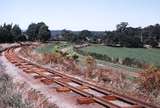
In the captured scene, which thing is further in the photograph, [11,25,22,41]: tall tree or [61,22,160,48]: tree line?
[61,22,160,48]: tree line

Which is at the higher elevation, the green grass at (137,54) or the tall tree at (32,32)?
the tall tree at (32,32)

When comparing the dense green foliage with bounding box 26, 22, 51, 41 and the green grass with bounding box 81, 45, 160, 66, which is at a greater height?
the dense green foliage with bounding box 26, 22, 51, 41

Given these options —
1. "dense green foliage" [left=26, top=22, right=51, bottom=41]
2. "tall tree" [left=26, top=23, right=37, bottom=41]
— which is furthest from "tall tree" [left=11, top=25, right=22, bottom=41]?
"tall tree" [left=26, top=23, right=37, bottom=41]

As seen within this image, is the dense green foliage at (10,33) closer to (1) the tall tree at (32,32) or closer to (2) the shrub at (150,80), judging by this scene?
(1) the tall tree at (32,32)

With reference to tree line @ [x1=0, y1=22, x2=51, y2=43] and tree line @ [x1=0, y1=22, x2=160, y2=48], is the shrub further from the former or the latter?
tree line @ [x1=0, y1=22, x2=51, y2=43]

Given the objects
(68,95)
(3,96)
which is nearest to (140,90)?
(68,95)

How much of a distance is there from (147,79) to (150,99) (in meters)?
2.77

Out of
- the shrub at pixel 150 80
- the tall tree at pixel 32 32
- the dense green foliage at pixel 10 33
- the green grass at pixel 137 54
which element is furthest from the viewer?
the tall tree at pixel 32 32

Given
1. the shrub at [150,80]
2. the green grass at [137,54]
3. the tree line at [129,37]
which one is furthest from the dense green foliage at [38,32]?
the shrub at [150,80]

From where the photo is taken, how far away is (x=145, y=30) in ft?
577

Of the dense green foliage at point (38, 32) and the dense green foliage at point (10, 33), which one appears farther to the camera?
the dense green foliage at point (38, 32)

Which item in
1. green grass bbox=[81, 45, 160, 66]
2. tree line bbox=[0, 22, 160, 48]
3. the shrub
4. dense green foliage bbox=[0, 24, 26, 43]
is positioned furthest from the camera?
tree line bbox=[0, 22, 160, 48]

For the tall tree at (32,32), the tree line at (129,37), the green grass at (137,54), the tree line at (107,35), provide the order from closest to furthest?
the green grass at (137,54), the tree line at (107,35), the tree line at (129,37), the tall tree at (32,32)

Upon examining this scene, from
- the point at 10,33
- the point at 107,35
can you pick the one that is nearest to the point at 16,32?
the point at 10,33
